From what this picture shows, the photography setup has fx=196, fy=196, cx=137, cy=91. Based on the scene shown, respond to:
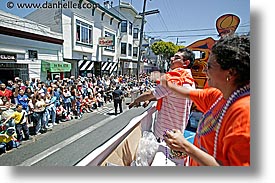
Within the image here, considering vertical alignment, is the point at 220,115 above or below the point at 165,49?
below

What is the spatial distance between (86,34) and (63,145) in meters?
0.78

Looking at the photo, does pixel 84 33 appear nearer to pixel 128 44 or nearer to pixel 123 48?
pixel 123 48

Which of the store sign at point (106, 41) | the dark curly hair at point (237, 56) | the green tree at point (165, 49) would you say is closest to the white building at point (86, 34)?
the store sign at point (106, 41)

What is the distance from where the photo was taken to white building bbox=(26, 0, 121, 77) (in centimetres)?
113

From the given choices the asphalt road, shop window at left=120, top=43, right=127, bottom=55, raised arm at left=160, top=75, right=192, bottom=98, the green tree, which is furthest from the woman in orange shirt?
shop window at left=120, top=43, right=127, bottom=55

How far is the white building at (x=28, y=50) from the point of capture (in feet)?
3.41

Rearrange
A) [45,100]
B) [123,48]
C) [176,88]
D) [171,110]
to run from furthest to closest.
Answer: [123,48] < [45,100] < [171,110] < [176,88]

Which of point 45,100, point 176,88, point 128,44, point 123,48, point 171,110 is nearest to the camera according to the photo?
point 176,88

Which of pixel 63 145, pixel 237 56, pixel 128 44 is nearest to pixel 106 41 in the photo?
pixel 128 44

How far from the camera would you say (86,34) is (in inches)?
55.5

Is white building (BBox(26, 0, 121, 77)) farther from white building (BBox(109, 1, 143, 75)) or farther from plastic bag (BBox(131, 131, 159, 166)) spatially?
plastic bag (BBox(131, 131, 159, 166))

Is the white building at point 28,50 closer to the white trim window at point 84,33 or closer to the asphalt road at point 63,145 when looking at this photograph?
the white trim window at point 84,33

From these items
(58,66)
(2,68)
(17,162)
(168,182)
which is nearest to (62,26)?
(58,66)

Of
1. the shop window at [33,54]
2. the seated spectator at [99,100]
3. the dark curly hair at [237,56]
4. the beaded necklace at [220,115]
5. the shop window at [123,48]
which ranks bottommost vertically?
the seated spectator at [99,100]
